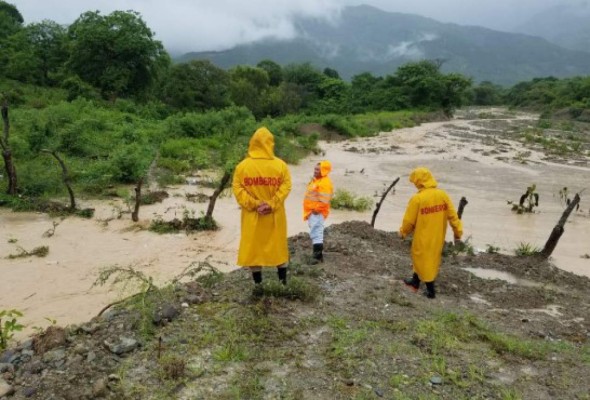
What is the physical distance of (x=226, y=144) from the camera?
66.6ft

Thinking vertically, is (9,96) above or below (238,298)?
above

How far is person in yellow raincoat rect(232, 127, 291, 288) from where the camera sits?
4.96 meters

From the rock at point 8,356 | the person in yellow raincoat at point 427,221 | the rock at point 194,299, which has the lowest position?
the rock at point 8,356

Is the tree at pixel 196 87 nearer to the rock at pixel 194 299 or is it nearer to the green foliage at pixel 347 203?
the green foliage at pixel 347 203

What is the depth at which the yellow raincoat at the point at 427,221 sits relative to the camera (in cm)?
595

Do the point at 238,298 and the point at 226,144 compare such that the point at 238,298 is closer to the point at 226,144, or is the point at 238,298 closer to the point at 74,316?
the point at 74,316

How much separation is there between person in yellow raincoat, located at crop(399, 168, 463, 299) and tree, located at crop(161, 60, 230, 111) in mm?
27653

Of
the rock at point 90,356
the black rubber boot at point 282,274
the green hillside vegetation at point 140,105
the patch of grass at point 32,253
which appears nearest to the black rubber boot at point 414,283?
the black rubber boot at point 282,274

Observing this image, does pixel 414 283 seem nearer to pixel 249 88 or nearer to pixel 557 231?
pixel 557 231

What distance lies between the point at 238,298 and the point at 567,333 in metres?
3.67

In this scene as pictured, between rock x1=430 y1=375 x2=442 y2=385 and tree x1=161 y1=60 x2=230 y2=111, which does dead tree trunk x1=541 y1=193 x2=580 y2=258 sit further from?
tree x1=161 y1=60 x2=230 y2=111

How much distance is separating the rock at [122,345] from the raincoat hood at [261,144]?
208cm

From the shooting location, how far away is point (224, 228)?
1038 cm

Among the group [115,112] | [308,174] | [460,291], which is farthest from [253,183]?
[115,112]
